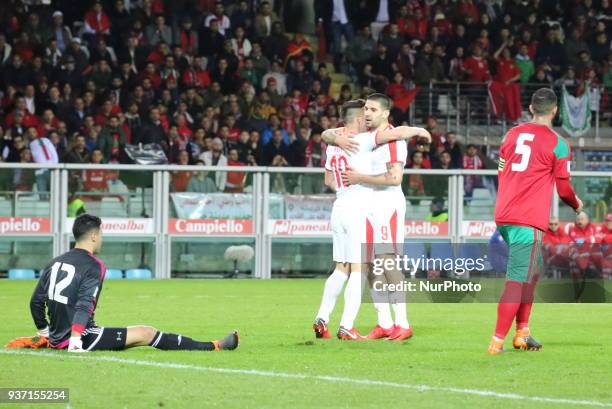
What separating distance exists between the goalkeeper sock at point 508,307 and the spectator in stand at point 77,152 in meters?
14.1

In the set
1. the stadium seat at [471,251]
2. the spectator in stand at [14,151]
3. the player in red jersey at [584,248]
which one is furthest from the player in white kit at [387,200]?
the spectator in stand at [14,151]

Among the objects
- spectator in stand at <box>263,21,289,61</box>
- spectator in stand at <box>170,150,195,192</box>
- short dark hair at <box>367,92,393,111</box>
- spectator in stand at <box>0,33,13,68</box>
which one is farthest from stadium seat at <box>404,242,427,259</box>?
short dark hair at <box>367,92,393,111</box>

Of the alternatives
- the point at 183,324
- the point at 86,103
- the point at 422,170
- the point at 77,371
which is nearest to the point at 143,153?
the point at 86,103

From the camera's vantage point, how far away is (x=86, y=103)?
2488 cm

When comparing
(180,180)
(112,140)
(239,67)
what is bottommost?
(180,180)

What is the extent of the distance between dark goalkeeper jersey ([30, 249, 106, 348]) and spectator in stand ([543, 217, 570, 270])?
1302 cm

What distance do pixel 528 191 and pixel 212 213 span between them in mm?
13190

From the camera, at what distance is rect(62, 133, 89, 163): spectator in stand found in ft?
76.0

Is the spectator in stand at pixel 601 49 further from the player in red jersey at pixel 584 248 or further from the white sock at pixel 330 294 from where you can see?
the white sock at pixel 330 294

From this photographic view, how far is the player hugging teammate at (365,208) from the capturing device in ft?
38.0

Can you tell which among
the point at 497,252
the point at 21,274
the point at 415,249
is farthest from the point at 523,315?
the point at 21,274

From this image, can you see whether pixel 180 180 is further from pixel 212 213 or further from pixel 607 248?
pixel 607 248

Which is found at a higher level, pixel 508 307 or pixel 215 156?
pixel 215 156

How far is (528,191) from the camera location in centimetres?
1048
